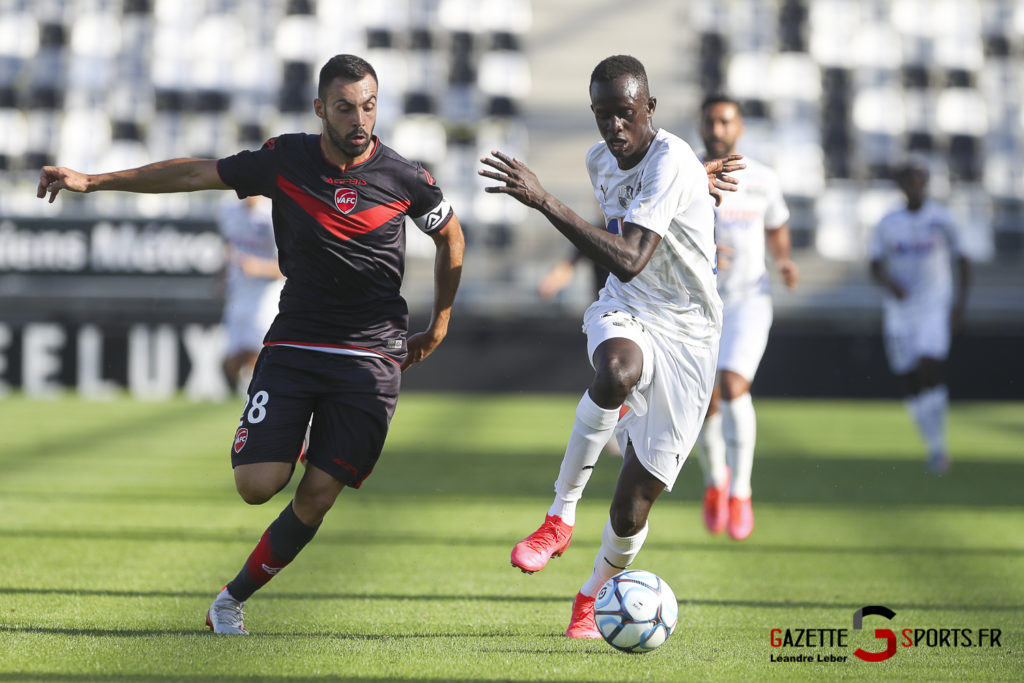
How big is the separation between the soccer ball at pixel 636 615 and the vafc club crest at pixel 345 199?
166 centimetres

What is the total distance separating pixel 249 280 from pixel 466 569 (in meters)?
6.12

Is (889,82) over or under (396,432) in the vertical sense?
over

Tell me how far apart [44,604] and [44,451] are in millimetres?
7005

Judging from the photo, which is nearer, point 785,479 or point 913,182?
point 785,479

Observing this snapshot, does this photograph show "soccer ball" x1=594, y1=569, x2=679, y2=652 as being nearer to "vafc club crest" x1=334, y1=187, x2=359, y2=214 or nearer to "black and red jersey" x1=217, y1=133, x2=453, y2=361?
"black and red jersey" x1=217, y1=133, x2=453, y2=361

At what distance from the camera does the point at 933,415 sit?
1156 cm

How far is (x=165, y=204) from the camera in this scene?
810 inches

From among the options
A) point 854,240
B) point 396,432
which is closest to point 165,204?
point 396,432

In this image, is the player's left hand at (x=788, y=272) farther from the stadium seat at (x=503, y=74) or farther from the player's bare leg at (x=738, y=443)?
the stadium seat at (x=503, y=74)

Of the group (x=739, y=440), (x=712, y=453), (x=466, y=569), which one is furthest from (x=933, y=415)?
(x=466, y=569)

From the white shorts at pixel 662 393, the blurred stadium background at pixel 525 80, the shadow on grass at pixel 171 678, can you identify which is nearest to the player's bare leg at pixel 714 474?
the white shorts at pixel 662 393

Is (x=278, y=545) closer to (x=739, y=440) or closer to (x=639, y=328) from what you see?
(x=639, y=328)

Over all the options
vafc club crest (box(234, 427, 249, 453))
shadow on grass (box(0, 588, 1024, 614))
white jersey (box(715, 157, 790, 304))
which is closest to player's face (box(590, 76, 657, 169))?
vafc club crest (box(234, 427, 249, 453))

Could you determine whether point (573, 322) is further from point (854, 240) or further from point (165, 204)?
point (165, 204)
